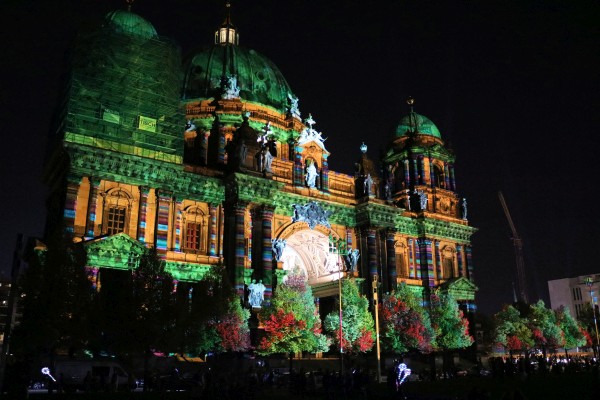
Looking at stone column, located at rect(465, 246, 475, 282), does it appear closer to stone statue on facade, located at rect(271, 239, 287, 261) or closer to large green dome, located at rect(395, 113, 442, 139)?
large green dome, located at rect(395, 113, 442, 139)

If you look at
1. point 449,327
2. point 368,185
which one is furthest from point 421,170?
point 449,327

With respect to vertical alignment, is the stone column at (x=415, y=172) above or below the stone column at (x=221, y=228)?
above

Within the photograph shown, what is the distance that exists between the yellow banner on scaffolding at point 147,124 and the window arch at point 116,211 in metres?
5.55

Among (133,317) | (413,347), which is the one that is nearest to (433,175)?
(413,347)

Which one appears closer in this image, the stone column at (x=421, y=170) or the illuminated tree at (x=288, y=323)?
the illuminated tree at (x=288, y=323)

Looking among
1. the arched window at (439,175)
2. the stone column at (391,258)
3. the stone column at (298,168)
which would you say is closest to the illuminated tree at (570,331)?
the arched window at (439,175)

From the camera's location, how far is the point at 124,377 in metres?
33.0

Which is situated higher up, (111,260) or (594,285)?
(594,285)

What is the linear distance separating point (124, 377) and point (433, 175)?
44.8 m

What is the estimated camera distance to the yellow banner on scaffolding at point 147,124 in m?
44.6

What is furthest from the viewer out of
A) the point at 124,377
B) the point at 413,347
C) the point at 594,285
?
the point at 594,285

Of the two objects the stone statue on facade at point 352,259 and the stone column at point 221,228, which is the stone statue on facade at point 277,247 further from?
the stone statue on facade at point 352,259

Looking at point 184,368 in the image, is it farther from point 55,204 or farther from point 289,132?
point 289,132

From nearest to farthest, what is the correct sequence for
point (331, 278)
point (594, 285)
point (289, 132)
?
point (331, 278)
point (289, 132)
point (594, 285)
